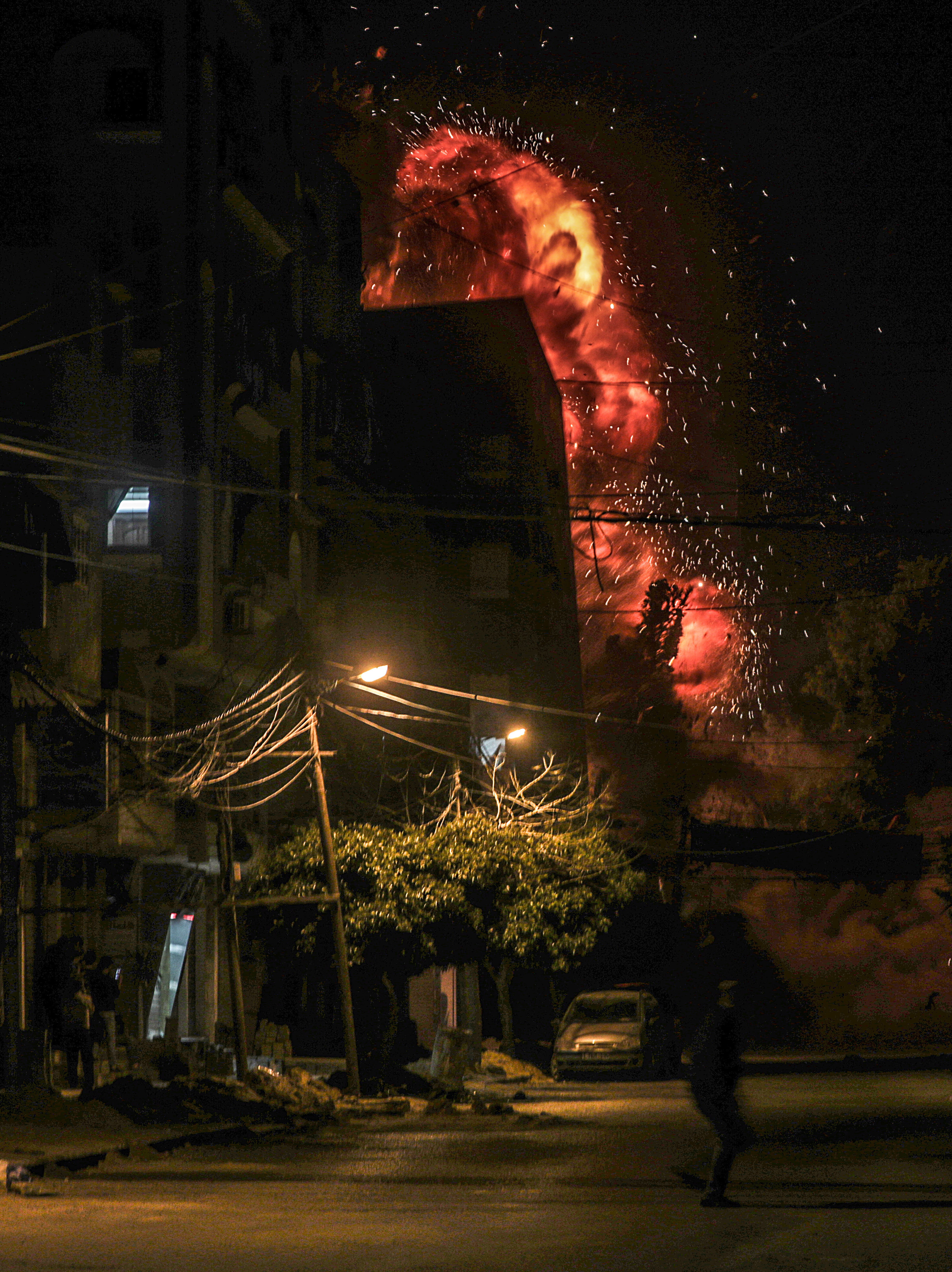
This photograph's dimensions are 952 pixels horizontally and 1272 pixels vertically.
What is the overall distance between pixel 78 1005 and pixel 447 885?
650cm

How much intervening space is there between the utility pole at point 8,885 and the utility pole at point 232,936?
3.30 metres

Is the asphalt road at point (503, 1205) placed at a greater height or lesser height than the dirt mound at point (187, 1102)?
greater

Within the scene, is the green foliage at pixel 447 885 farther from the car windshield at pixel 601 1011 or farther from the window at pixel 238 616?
the car windshield at pixel 601 1011

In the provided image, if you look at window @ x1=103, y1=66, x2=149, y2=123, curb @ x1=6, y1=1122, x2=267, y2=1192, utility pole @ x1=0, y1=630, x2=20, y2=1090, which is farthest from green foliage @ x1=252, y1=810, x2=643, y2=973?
window @ x1=103, y1=66, x2=149, y2=123

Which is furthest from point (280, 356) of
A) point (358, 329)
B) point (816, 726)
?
point (816, 726)

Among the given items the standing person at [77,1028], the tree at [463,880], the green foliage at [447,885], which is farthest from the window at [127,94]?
the standing person at [77,1028]

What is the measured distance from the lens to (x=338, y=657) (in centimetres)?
3422

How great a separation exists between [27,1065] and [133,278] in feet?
38.8

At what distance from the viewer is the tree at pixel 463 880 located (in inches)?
985

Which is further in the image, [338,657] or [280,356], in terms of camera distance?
[338,657]

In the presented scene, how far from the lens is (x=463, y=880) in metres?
25.4

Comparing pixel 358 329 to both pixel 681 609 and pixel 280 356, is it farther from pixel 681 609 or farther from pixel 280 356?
pixel 681 609

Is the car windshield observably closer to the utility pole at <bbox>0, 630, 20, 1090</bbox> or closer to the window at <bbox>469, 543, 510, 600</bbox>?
the window at <bbox>469, 543, 510, 600</bbox>

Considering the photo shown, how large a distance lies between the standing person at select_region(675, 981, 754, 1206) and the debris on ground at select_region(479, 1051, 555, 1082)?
57.9 feet
